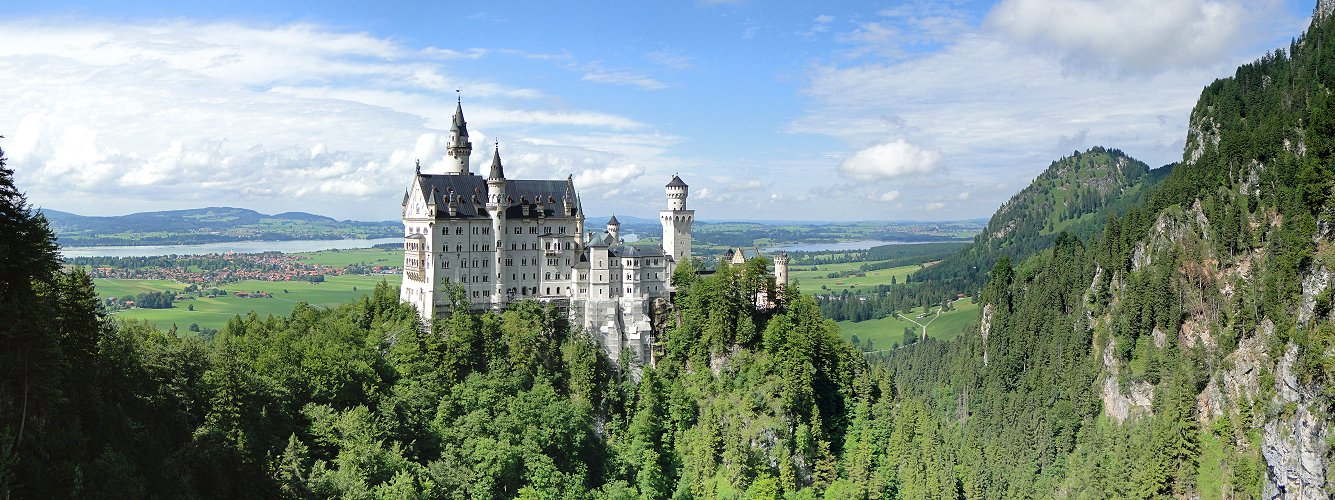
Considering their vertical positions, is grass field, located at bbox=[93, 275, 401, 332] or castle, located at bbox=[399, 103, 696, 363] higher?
castle, located at bbox=[399, 103, 696, 363]

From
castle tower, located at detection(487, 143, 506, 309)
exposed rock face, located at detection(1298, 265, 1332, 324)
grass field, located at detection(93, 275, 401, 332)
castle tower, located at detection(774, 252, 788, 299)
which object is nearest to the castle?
castle tower, located at detection(487, 143, 506, 309)

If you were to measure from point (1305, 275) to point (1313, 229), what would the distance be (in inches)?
163

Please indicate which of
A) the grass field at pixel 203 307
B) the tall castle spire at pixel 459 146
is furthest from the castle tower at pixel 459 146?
the grass field at pixel 203 307

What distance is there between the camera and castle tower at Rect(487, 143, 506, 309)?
90.7m

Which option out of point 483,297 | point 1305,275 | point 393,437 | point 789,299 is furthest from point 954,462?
point 393,437

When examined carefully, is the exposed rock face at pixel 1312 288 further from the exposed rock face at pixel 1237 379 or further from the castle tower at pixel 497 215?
the castle tower at pixel 497 215

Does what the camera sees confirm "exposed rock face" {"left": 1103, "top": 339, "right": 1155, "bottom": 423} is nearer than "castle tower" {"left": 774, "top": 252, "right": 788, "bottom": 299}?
No

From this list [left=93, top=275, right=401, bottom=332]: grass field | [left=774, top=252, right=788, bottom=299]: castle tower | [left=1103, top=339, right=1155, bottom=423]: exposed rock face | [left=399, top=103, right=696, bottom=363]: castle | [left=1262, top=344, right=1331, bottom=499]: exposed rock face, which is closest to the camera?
[left=1262, top=344, right=1331, bottom=499]: exposed rock face

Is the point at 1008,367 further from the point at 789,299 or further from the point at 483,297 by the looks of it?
the point at 483,297

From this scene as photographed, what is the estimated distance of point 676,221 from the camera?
323ft

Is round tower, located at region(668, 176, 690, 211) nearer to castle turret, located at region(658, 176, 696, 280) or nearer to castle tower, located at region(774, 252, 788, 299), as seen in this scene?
castle turret, located at region(658, 176, 696, 280)

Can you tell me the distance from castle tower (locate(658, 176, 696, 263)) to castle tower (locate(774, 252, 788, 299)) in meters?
9.45

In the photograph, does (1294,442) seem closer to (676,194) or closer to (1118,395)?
(1118,395)

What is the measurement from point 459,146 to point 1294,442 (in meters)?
77.9
